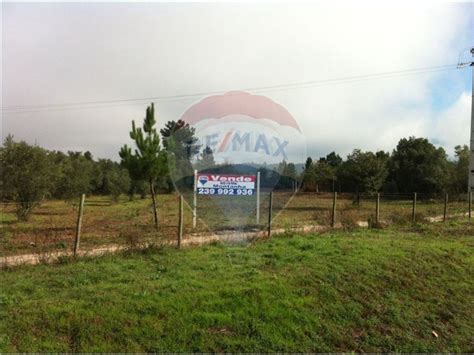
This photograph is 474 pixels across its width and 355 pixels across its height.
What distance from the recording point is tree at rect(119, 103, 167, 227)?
45.2 feet

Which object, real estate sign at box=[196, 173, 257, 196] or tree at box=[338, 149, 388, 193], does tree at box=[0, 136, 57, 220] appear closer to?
real estate sign at box=[196, 173, 257, 196]

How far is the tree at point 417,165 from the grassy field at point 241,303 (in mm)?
34911

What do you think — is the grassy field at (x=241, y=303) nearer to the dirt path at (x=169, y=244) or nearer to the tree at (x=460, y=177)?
the dirt path at (x=169, y=244)

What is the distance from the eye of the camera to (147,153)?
546 inches

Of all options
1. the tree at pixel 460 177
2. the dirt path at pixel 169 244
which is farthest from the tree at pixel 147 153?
the tree at pixel 460 177

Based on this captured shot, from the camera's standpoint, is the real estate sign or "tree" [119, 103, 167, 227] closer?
the real estate sign

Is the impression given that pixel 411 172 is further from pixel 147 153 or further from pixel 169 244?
pixel 169 244

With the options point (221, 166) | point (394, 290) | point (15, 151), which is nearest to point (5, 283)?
point (221, 166)

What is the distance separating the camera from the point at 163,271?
625cm

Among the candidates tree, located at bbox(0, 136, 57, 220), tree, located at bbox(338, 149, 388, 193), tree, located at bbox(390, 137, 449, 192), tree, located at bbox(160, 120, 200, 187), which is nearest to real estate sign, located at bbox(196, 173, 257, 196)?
tree, located at bbox(160, 120, 200, 187)

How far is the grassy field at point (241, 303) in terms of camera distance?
4129mm

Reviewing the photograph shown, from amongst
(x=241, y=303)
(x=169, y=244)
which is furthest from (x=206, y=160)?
(x=241, y=303)

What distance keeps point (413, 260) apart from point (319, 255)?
6.13 ft

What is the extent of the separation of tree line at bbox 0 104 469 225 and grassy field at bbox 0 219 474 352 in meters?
2.02
